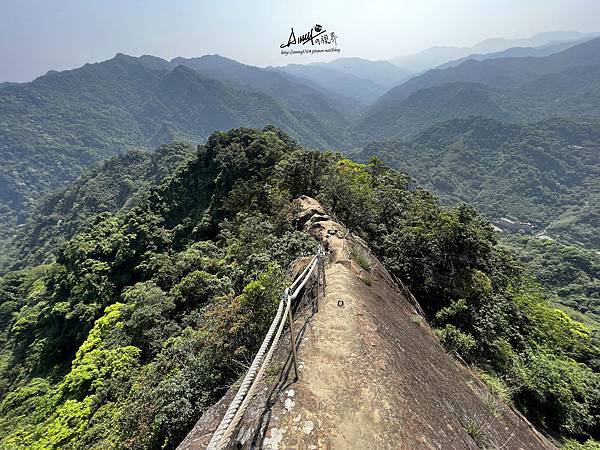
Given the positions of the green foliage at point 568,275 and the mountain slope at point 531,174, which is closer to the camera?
the green foliage at point 568,275

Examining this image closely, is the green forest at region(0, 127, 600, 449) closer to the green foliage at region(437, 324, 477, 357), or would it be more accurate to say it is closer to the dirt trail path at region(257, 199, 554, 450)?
the green foliage at region(437, 324, 477, 357)

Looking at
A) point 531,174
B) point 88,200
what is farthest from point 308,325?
point 531,174

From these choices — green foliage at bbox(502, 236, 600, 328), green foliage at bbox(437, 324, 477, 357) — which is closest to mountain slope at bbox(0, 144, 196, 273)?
green foliage at bbox(437, 324, 477, 357)

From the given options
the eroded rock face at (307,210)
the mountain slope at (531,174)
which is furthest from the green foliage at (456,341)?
the mountain slope at (531,174)

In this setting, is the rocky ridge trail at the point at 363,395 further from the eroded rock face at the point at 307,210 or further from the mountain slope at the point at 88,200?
the mountain slope at the point at 88,200

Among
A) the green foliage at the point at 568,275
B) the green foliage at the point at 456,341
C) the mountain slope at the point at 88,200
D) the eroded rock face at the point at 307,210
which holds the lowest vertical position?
the green foliage at the point at 568,275

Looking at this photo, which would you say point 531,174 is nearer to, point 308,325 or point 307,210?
point 307,210
